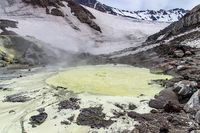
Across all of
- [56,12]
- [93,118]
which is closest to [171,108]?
[93,118]

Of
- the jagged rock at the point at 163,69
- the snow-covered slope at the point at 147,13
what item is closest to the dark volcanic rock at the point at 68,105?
the jagged rock at the point at 163,69

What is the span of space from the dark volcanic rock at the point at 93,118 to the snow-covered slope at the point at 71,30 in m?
19.0

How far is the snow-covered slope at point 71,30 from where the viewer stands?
76.9ft

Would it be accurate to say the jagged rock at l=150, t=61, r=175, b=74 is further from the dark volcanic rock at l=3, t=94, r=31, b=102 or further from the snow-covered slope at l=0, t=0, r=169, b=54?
the snow-covered slope at l=0, t=0, r=169, b=54

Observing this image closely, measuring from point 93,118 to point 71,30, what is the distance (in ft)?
99.2

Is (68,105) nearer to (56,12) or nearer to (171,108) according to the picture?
(171,108)

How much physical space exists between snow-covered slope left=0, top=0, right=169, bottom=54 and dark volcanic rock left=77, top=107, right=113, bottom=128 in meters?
19.0

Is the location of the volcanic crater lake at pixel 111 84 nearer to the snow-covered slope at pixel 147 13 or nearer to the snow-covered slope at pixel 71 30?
the snow-covered slope at pixel 71 30

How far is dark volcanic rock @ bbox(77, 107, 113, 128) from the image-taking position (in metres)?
2.87

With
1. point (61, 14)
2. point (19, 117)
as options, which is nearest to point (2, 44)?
point (19, 117)

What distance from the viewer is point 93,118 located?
3.06 m

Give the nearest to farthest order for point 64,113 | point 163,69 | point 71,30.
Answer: point 64,113 → point 163,69 → point 71,30

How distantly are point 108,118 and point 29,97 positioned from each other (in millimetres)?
3255

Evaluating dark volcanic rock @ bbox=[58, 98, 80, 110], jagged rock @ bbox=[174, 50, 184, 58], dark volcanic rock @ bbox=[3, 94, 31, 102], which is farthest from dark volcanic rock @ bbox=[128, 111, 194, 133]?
jagged rock @ bbox=[174, 50, 184, 58]
